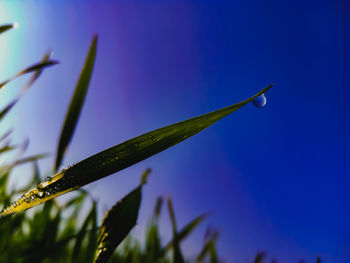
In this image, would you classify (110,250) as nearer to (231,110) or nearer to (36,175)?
(231,110)

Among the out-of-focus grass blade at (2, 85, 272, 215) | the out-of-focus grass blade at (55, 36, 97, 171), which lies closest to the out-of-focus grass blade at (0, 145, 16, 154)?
the out-of-focus grass blade at (55, 36, 97, 171)

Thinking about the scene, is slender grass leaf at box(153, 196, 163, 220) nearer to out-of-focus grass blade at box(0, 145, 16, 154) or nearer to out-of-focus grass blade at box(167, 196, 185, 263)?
out-of-focus grass blade at box(167, 196, 185, 263)

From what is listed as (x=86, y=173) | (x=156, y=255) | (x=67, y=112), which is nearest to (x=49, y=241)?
(x=156, y=255)

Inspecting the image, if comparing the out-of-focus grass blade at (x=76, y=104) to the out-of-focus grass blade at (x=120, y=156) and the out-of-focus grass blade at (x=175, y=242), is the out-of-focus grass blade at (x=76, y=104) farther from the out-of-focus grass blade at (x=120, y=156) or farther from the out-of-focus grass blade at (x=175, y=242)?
the out-of-focus grass blade at (x=175, y=242)

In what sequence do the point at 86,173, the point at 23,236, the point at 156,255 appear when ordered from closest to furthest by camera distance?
the point at 86,173 → the point at 156,255 → the point at 23,236

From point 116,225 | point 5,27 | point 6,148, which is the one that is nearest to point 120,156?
point 116,225

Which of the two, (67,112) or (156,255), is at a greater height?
(67,112)
